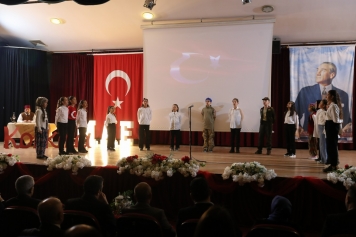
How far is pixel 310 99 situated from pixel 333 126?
15.4 feet

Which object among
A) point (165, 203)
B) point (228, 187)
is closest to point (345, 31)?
point (228, 187)

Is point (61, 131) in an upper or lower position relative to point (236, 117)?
lower

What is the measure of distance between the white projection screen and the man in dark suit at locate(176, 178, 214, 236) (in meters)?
5.63

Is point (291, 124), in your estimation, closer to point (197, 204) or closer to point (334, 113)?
point (334, 113)

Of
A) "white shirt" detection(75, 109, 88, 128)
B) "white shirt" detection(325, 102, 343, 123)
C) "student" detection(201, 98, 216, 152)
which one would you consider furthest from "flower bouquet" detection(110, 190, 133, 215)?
"student" detection(201, 98, 216, 152)

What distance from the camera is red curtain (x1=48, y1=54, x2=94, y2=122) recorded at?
11.3 m

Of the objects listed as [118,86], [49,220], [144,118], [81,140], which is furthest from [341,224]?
[118,86]

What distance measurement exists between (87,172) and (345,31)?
760 centimetres

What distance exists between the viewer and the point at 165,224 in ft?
8.00

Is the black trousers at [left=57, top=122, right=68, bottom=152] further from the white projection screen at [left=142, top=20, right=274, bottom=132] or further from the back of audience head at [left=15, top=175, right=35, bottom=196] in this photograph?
the back of audience head at [left=15, top=175, right=35, bottom=196]

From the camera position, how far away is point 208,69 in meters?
8.06

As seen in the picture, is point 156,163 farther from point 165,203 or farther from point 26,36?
point 26,36

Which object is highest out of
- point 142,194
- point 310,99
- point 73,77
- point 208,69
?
point 73,77

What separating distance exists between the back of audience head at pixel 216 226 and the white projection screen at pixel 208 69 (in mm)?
6692
